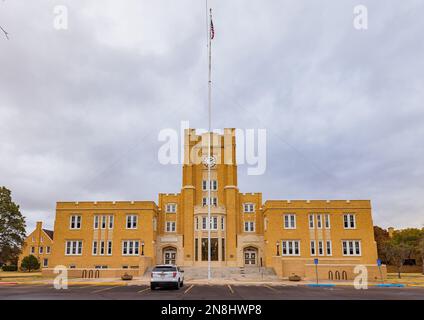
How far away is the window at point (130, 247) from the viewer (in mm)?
50625

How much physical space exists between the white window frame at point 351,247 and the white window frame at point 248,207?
13.0 metres

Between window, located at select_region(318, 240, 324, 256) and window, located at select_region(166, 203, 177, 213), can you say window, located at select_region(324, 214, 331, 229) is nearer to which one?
window, located at select_region(318, 240, 324, 256)

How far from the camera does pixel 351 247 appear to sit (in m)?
48.9

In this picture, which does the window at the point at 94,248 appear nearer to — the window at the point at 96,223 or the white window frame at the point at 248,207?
the window at the point at 96,223

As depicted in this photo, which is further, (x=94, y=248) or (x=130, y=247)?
(x=94, y=248)

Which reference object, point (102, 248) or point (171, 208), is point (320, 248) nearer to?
point (171, 208)

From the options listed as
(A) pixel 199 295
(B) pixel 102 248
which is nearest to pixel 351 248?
(B) pixel 102 248

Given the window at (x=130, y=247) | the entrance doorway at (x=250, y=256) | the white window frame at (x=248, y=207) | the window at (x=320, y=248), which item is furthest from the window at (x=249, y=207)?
the window at (x=130, y=247)

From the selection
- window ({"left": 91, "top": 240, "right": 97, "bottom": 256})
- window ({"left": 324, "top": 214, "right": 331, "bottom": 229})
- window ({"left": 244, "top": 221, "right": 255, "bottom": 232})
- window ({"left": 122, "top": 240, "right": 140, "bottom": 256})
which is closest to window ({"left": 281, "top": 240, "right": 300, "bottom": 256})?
window ({"left": 324, "top": 214, "right": 331, "bottom": 229})

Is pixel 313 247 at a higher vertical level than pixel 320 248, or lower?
higher

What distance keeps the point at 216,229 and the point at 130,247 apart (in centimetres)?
1135
